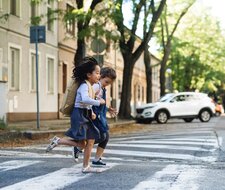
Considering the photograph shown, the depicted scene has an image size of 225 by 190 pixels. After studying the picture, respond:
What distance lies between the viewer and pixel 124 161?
383 inches

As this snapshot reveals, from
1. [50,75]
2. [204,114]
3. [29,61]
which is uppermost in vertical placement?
[29,61]

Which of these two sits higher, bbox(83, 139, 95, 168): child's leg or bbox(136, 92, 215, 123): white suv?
bbox(136, 92, 215, 123): white suv

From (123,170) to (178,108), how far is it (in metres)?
22.4

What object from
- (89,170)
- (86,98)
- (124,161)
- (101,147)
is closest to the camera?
(86,98)

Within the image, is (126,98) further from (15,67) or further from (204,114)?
(15,67)

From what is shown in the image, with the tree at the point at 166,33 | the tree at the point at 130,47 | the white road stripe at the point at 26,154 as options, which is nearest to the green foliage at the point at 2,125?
the white road stripe at the point at 26,154

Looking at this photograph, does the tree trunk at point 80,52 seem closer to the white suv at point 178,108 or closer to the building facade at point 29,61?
the building facade at point 29,61

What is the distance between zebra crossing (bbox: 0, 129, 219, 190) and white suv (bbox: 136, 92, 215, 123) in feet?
50.3

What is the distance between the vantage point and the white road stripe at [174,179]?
657cm

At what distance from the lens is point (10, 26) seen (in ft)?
81.7

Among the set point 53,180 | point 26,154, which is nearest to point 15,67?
point 26,154

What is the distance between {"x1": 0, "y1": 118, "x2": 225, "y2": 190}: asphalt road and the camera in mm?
6730

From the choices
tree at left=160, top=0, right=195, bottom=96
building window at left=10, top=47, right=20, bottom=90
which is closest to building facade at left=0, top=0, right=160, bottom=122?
building window at left=10, top=47, right=20, bottom=90

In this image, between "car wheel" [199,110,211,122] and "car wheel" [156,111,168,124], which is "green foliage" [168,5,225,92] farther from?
"car wheel" [156,111,168,124]
